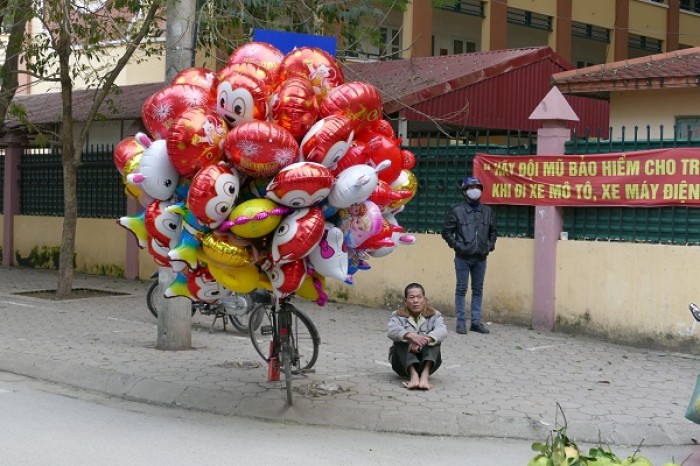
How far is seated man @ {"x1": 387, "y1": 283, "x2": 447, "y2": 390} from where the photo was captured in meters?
8.55

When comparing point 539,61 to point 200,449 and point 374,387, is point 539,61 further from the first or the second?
point 200,449

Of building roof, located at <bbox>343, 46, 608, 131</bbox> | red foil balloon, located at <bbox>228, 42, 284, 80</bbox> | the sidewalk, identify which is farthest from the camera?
building roof, located at <bbox>343, 46, 608, 131</bbox>

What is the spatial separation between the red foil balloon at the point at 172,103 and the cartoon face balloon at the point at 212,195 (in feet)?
2.18

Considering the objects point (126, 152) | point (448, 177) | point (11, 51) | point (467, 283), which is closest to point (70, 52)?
point (11, 51)

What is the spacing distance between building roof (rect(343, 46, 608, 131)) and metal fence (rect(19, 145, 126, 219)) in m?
4.97

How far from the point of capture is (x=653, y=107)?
48.5 ft

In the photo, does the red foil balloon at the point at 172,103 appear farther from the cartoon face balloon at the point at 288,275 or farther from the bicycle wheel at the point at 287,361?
the bicycle wheel at the point at 287,361

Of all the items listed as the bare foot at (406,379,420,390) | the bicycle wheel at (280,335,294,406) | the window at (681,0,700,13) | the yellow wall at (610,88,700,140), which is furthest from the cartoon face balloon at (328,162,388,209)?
the window at (681,0,700,13)

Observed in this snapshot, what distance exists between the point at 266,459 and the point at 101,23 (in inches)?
394

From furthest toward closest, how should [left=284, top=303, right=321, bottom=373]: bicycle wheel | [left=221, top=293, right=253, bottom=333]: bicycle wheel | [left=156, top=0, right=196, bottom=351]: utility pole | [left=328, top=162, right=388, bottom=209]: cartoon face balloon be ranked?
[left=221, top=293, right=253, bottom=333]: bicycle wheel → [left=156, top=0, right=196, bottom=351]: utility pole → [left=284, top=303, right=321, bottom=373]: bicycle wheel → [left=328, top=162, right=388, bottom=209]: cartoon face balloon

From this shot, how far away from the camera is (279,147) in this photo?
655 cm

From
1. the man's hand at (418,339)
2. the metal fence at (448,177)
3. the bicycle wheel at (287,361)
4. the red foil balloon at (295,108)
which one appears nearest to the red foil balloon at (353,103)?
the red foil balloon at (295,108)

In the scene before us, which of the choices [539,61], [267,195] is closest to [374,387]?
[267,195]

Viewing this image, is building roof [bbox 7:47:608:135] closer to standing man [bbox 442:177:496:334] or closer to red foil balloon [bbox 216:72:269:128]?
standing man [bbox 442:177:496:334]
